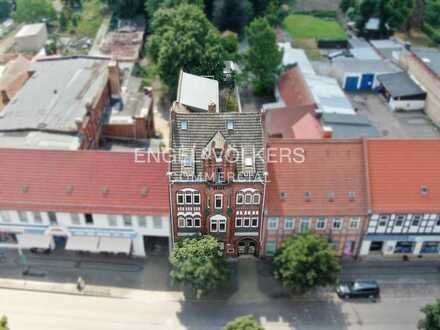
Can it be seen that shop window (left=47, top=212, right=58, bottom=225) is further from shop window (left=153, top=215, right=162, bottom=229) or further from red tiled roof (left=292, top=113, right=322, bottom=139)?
red tiled roof (left=292, top=113, right=322, bottom=139)

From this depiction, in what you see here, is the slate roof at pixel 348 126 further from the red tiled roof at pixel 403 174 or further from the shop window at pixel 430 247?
the shop window at pixel 430 247

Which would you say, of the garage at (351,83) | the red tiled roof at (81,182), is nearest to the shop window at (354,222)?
the red tiled roof at (81,182)

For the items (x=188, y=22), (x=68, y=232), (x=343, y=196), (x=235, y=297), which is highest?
(x=188, y=22)

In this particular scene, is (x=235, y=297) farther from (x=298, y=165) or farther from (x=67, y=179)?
(x=67, y=179)

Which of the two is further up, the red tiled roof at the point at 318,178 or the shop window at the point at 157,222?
the red tiled roof at the point at 318,178

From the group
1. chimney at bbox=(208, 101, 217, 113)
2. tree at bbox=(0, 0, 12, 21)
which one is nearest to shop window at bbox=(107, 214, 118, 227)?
chimney at bbox=(208, 101, 217, 113)

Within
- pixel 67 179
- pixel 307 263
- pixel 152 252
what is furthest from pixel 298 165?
pixel 67 179

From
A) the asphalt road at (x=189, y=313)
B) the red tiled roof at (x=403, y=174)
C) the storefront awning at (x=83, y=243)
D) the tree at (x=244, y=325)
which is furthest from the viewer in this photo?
the storefront awning at (x=83, y=243)
